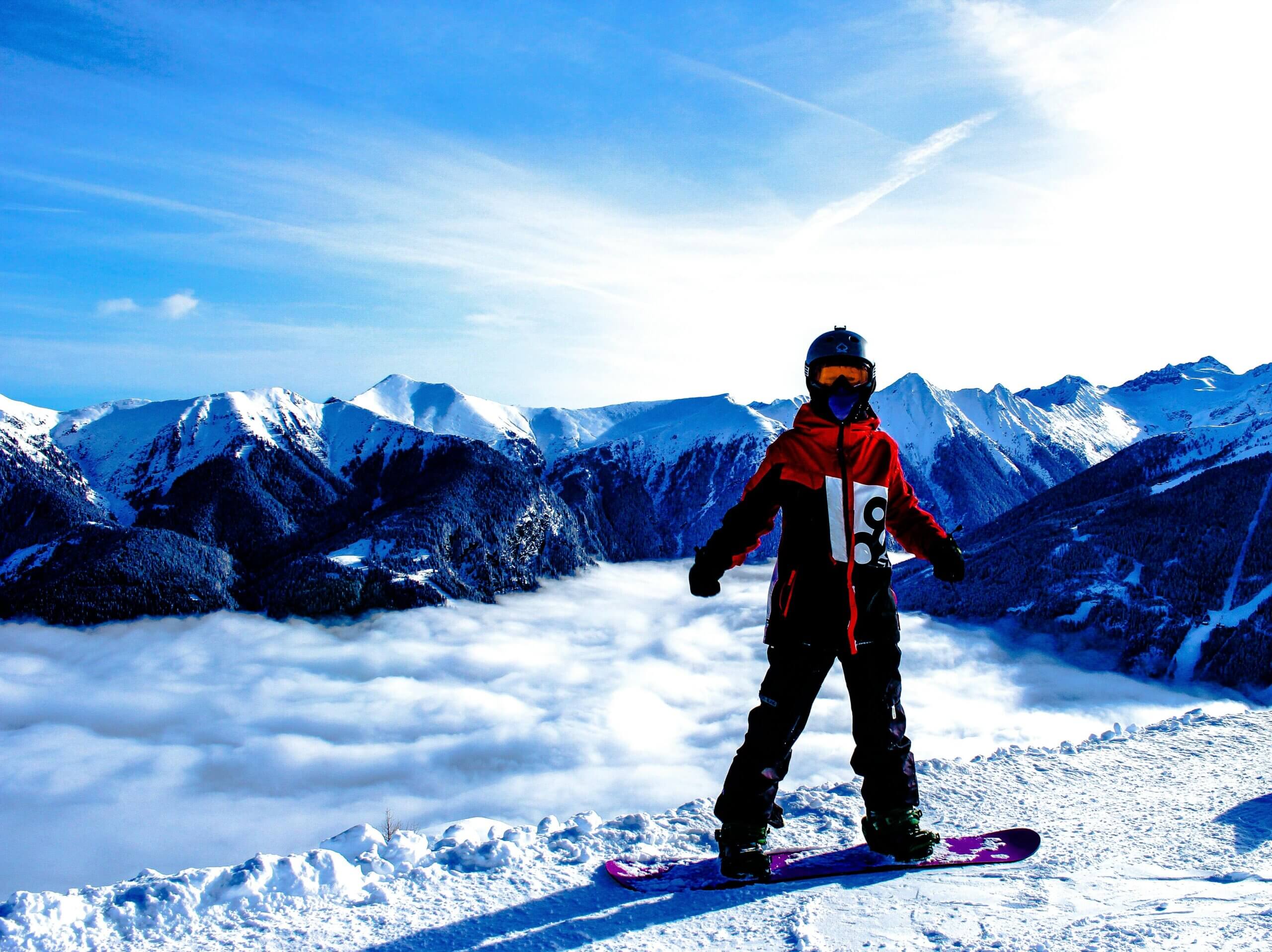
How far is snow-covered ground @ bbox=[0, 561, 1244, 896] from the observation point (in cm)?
5978

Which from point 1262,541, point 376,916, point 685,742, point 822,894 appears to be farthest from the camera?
point 685,742

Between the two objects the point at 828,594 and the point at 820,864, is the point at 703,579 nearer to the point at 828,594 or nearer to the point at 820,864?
the point at 828,594

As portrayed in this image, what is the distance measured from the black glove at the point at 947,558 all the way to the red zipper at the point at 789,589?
1078 millimetres

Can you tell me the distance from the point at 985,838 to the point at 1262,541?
7337 cm

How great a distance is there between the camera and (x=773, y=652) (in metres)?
5.85

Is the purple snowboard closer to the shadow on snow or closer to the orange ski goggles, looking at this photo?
the shadow on snow

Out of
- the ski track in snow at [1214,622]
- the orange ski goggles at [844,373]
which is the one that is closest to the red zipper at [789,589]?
the orange ski goggles at [844,373]

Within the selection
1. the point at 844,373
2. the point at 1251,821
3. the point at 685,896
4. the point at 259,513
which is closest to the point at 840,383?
the point at 844,373

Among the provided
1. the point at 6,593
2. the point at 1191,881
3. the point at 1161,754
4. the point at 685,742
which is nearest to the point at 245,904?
the point at 1191,881

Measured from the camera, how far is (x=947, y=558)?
6.05 m

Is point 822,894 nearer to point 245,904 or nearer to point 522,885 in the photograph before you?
point 522,885

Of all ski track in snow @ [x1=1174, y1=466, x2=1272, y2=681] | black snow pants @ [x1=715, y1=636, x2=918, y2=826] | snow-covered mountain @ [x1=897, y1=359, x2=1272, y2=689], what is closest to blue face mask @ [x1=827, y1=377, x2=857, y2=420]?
black snow pants @ [x1=715, y1=636, x2=918, y2=826]

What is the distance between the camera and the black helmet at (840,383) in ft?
19.8

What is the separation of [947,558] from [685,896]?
3.26 metres
